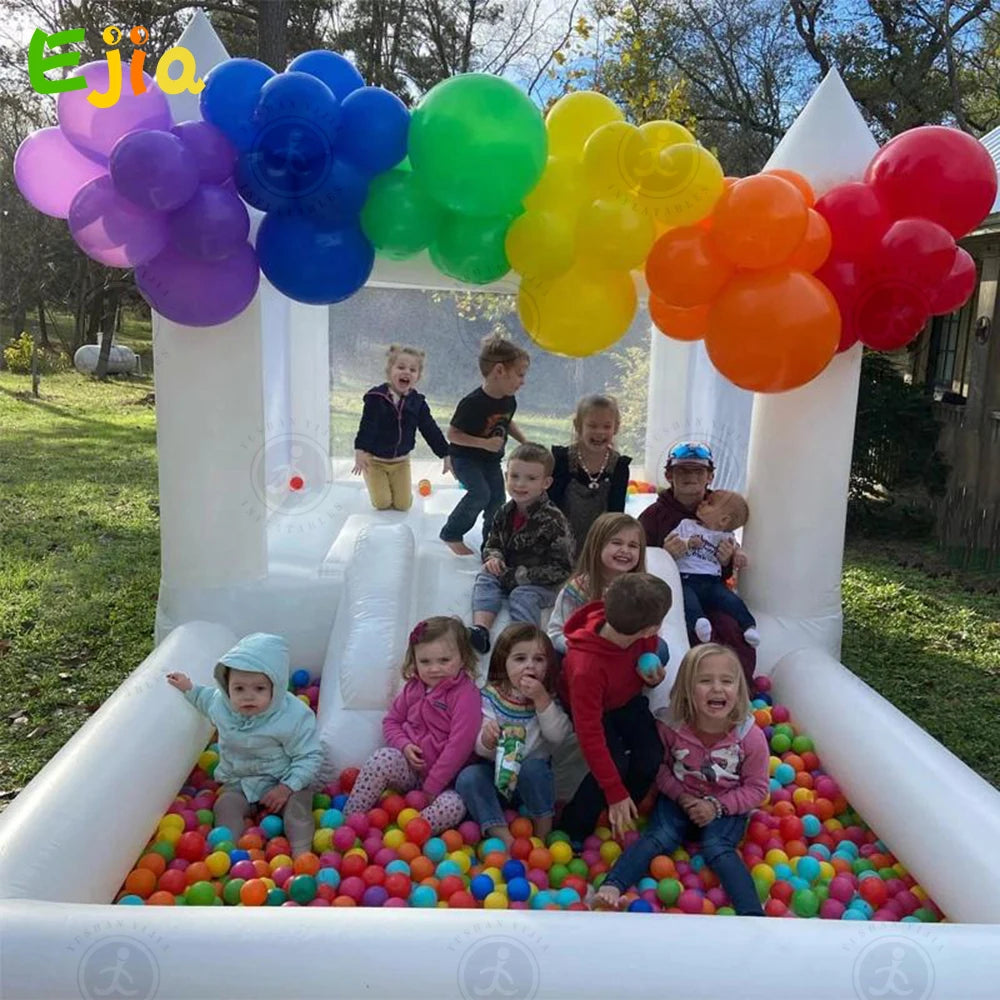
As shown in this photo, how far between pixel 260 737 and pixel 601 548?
1.32 metres

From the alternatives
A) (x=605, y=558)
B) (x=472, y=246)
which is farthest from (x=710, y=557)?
(x=472, y=246)

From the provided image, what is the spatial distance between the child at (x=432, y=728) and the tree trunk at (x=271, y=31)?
928 centimetres

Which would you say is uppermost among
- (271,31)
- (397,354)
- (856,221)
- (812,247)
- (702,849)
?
(271,31)

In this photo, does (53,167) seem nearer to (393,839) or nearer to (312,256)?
(312,256)

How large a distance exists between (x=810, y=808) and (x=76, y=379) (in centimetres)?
1555

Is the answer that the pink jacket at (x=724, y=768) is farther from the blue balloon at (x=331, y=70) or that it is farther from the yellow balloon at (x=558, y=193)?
the blue balloon at (x=331, y=70)

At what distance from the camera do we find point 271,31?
10.8 meters

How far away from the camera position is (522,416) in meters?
5.81

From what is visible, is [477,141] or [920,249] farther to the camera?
[920,249]

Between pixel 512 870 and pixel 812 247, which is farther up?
pixel 812 247

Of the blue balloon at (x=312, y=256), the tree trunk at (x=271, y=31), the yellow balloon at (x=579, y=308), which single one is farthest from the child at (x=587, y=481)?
the tree trunk at (x=271, y=31)

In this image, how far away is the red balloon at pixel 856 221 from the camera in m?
3.66

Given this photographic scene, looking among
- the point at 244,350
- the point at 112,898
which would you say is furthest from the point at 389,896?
the point at 244,350

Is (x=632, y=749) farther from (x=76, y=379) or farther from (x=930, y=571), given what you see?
(x=76, y=379)
